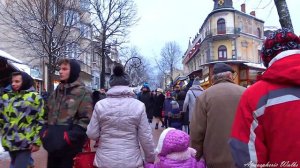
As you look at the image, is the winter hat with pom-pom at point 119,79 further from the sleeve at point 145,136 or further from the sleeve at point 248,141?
the sleeve at point 248,141

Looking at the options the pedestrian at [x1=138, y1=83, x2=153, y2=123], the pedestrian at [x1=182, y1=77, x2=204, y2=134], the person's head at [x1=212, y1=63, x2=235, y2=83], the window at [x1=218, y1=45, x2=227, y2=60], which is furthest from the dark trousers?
the window at [x1=218, y1=45, x2=227, y2=60]

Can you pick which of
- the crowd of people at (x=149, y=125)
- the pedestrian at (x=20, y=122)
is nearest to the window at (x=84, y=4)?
the pedestrian at (x=20, y=122)

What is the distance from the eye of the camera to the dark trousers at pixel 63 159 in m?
4.58

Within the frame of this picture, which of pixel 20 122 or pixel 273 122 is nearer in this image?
pixel 273 122

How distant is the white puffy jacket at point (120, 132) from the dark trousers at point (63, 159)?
41cm

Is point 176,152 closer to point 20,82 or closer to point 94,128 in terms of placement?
point 94,128

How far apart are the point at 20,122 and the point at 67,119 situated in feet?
3.18

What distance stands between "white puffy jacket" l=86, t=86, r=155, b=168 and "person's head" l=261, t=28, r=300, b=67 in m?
2.08

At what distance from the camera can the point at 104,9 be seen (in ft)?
107

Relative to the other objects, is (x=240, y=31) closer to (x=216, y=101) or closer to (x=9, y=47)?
(x=9, y=47)

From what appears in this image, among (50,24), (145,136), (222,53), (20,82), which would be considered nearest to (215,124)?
(145,136)

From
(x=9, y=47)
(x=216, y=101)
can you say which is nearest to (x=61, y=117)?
(x=216, y=101)

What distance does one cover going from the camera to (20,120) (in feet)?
17.1

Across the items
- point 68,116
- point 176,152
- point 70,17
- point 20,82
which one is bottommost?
point 176,152
